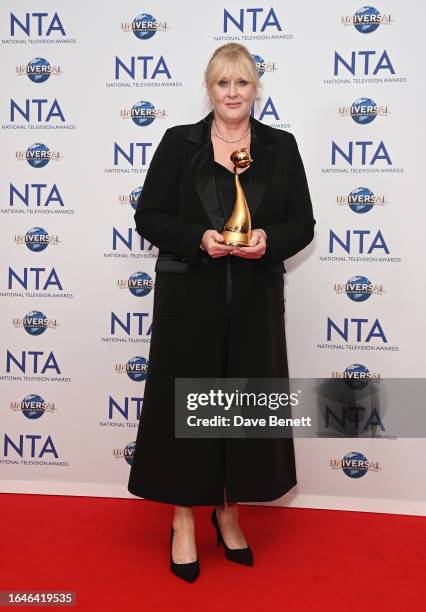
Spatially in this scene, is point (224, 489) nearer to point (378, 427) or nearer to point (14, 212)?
point (378, 427)

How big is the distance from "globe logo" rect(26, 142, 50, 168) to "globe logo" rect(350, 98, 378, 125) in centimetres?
142

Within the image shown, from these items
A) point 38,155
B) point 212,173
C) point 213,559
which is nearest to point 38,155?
point 38,155

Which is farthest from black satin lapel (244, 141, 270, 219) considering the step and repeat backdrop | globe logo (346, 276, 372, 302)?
globe logo (346, 276, 372, 302)

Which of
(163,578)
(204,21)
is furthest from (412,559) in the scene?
(204,21)

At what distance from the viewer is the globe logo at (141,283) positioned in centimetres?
308

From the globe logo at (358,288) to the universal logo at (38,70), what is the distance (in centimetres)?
165

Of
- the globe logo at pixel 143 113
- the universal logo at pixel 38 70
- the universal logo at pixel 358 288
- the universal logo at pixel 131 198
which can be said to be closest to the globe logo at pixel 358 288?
the universal logo at pixel 358 288

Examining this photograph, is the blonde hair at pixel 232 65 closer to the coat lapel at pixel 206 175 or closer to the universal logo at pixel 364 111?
the coat lapel at pixel 206 175

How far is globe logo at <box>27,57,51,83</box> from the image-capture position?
120 inches

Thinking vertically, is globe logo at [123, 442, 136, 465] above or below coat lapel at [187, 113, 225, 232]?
below

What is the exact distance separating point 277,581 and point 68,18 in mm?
2557

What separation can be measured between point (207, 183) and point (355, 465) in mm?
1541

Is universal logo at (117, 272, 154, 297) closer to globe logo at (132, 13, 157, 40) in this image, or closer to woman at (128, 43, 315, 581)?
woman at (128, 43, 315, 581)

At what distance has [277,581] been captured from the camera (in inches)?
90.0
